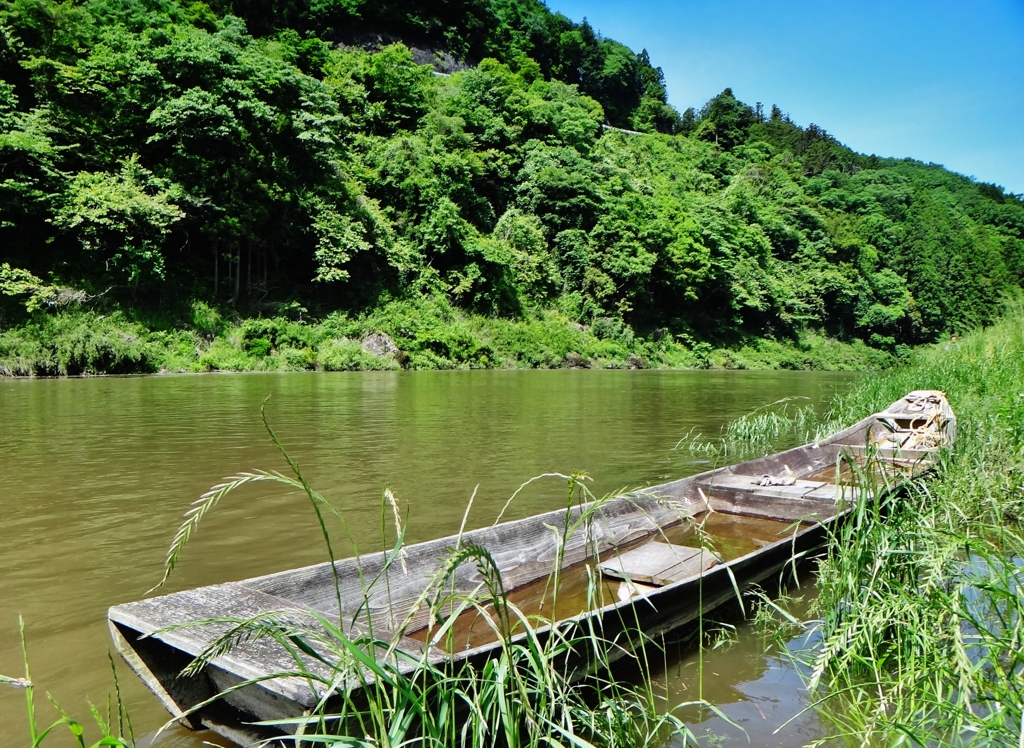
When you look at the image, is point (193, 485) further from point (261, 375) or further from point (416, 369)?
point (416, 369)

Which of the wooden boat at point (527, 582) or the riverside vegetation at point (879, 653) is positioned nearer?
the riverside vegetation at point (879, 653)

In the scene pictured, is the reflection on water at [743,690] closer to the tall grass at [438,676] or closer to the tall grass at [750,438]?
the tall grass at [438,676]

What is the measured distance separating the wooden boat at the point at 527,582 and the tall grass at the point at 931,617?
22 centimetres

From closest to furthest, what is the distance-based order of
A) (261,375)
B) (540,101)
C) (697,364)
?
1. (261,375)
2. (697,364)
3. (540,101)

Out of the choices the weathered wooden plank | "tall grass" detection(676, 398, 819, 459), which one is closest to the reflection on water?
the weathered wooden plank

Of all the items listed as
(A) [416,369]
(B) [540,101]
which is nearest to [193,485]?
(A) [416,369]

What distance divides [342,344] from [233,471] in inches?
664

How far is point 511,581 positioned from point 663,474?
4366mm

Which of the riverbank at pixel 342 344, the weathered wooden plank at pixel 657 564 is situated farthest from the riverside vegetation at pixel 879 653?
the riverbank at pixel 342 344

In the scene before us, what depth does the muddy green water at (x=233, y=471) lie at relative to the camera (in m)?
3.52

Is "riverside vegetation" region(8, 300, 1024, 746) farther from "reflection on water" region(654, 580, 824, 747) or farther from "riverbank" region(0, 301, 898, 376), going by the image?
"riverbank" region(0, 301, 898, 376)

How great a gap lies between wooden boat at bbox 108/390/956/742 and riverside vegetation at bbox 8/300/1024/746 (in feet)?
0.46

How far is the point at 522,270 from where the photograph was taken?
3222 centimetres

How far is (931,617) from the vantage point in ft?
9.53
